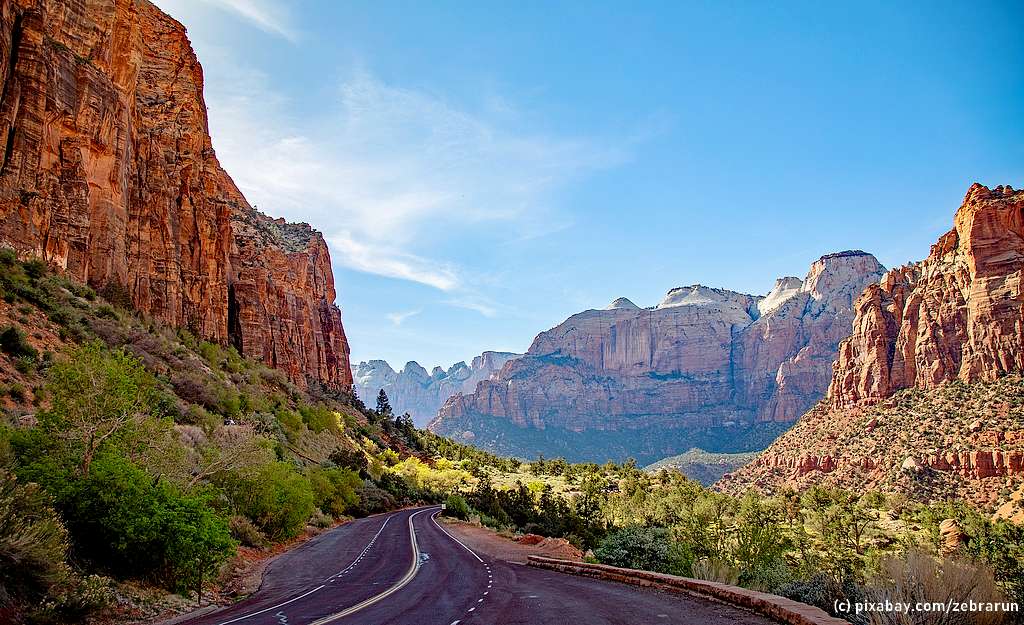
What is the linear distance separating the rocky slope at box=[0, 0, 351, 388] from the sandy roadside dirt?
27.7 meters

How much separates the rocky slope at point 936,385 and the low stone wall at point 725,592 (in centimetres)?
6810

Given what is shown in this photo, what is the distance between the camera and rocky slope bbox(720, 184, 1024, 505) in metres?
70.4

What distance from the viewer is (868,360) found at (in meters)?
115

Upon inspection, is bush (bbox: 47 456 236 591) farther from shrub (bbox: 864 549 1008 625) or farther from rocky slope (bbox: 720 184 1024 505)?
rocky slope (bbox: 720 184 1024 505)

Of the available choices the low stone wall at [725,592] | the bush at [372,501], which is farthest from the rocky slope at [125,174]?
the low stone wall at [725,592]

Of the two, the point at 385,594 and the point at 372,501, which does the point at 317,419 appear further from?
the point at 385,594

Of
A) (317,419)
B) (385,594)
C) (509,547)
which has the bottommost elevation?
(509,547)

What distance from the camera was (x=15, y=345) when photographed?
22000mm

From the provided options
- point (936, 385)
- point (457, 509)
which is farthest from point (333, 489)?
point (936, 385)

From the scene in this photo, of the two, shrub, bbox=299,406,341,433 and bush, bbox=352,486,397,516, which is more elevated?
shrub, bbox=299,406,341,433

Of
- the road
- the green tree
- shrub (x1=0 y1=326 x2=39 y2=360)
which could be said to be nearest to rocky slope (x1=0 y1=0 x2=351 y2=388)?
shrub (x1=0 y1=326 x2=39 y2=360)

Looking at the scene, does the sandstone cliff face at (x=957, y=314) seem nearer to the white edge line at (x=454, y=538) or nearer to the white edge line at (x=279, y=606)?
the white edge line at (x=454, y=538)

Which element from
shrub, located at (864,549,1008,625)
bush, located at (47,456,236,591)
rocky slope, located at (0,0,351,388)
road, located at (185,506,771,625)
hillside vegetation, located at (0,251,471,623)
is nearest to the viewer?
shrub, located at (864,549,1008,625)

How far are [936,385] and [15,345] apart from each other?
377 ft
